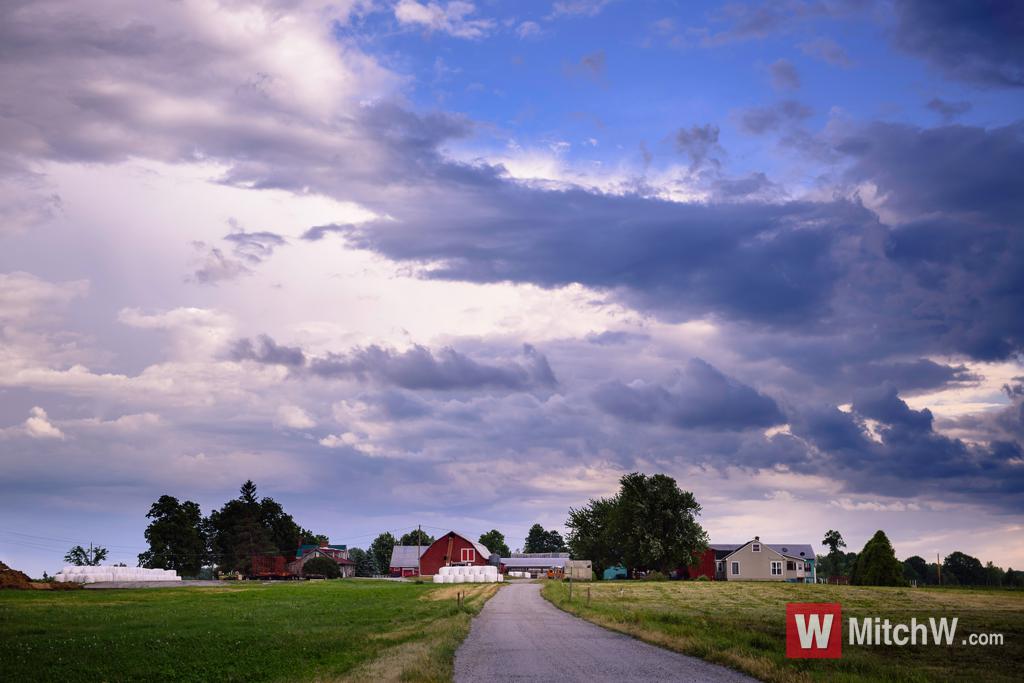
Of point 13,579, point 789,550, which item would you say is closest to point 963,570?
point 789,550

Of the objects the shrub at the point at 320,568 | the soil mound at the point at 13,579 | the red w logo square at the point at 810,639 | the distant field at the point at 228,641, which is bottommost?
the shrub at the point at 320,568

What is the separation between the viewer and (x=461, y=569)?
138m

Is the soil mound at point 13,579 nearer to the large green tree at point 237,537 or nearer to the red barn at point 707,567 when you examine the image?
the large green tree at point 237,537

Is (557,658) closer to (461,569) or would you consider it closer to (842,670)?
(842,670)

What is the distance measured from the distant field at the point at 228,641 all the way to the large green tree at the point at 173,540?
9519 centimetres

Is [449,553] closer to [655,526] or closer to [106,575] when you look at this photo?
[655,526]

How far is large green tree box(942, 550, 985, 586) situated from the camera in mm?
172400

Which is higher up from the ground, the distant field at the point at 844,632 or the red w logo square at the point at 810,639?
the red w logo square at the point at 810,639

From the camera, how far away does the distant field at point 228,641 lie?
96.3 feet

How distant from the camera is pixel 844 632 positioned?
44.5 meters

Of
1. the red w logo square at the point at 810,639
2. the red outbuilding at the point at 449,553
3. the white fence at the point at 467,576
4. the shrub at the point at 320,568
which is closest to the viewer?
the red w logo square at the point at 810,639

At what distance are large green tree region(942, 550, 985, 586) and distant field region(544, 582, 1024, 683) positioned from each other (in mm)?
95838

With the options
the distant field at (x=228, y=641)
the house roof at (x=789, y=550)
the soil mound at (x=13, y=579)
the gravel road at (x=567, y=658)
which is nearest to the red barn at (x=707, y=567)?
the house roof at (x=789, y=550)

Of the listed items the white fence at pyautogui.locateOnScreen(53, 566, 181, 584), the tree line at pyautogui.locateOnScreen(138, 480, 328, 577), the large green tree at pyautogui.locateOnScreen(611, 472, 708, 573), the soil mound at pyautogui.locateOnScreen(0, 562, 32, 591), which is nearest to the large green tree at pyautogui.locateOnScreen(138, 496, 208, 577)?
the tree line at pyautogui.locateOnScreen(138, 480, 328, 577)
